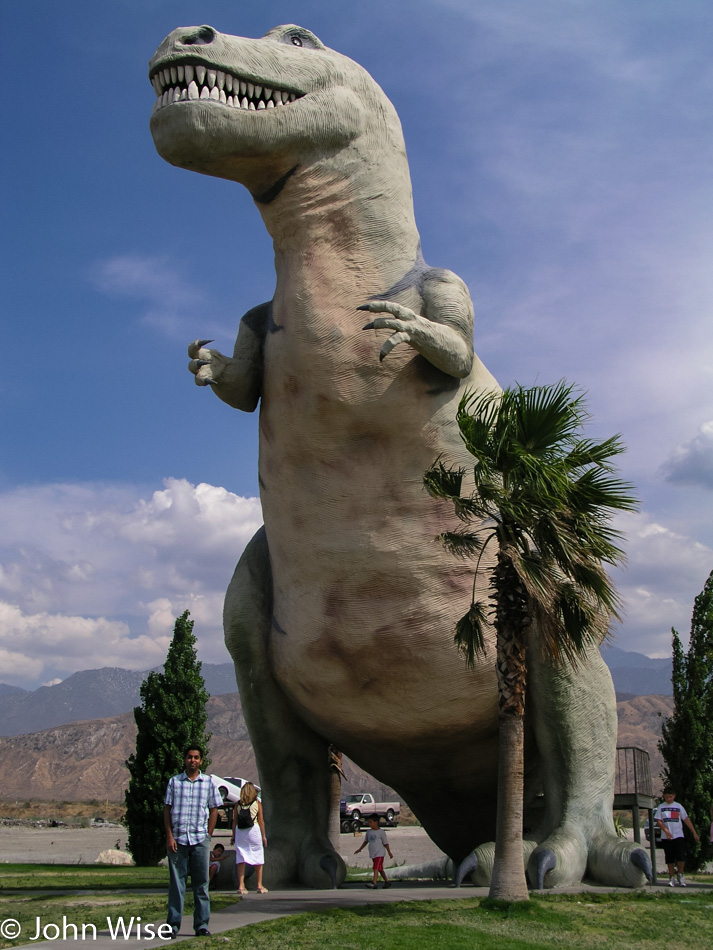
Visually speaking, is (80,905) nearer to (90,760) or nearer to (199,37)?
(199,37)

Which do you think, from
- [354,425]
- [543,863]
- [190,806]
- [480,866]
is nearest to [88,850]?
[480,866]

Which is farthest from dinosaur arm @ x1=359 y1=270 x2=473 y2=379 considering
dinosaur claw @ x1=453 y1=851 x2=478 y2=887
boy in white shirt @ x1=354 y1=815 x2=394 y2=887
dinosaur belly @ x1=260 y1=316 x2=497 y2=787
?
boy in white shirt @ x1=354 y1=815 x2=394 y2=887

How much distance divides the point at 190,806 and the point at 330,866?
281 cm

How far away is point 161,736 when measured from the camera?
18812mm

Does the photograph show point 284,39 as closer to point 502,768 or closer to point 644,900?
point 502,768

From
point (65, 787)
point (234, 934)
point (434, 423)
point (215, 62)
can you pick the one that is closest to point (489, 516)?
point (434, 423)

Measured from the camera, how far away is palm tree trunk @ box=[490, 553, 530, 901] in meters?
6.73

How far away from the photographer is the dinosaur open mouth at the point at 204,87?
7.29 m

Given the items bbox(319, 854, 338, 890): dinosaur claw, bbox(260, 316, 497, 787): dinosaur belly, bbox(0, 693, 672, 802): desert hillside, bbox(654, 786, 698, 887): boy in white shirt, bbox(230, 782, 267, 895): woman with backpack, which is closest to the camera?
bbox(260, 316, 497, 787): dinosaur belly

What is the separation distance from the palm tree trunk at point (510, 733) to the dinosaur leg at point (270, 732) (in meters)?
2.38

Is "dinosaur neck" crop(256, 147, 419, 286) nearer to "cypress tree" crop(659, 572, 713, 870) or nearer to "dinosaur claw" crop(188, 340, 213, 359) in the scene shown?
"dinosaur claw" crop(188, 340, 213, 359)
